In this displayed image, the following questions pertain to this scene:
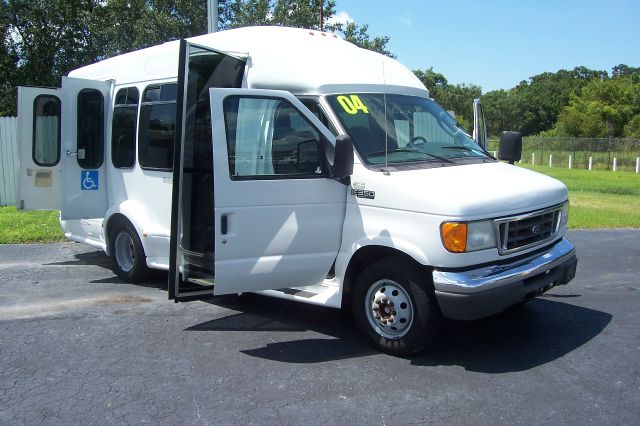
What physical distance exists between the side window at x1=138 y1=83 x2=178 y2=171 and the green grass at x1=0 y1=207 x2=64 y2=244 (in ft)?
14.7

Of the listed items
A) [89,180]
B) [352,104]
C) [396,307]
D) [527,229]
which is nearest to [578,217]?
[527,229]

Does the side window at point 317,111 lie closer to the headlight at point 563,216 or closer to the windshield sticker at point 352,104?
the windshield sticker at point 352,104

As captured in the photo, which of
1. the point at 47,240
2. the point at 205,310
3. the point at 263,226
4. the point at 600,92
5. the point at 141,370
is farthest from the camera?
the point at 600,92

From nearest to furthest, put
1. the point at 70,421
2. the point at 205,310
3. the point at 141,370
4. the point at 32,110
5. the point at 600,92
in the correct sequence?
the point at 70,421, the point at 141,370, the point at 205,310, the point at 32,110, the point at 600,92

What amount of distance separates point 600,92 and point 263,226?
6242 cm

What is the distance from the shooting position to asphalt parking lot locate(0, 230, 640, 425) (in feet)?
13.1

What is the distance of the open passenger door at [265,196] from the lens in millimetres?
4879

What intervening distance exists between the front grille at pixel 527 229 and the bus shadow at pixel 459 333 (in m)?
0.95

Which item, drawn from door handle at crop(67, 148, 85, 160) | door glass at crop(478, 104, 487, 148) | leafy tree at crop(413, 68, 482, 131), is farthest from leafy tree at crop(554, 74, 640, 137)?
door handle at crop(67, 148, 85, 160)

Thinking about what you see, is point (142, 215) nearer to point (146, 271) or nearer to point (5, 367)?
point (146, 271)

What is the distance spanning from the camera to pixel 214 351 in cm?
511

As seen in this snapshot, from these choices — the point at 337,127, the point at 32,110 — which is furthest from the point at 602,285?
the point at 32,110

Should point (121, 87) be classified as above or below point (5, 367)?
above

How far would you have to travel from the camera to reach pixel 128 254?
24.7 ft
